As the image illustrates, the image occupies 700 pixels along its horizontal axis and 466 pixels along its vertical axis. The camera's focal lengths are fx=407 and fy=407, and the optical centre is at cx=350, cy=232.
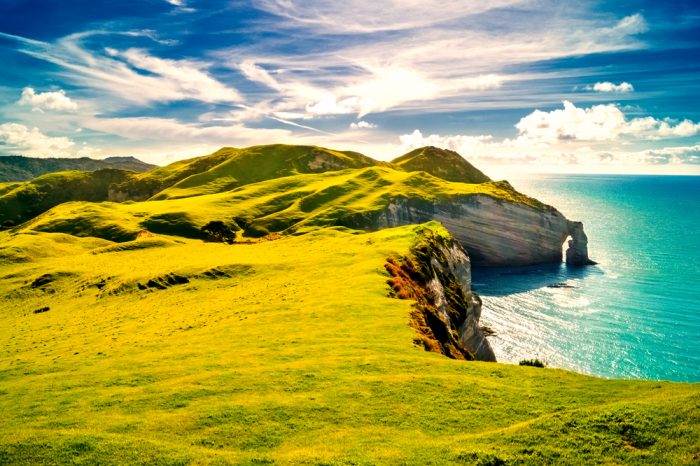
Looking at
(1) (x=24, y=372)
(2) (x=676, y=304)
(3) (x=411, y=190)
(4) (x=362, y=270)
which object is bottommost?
(2) (x=676, y=304)

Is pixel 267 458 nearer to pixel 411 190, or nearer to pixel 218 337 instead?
pixel 218 337

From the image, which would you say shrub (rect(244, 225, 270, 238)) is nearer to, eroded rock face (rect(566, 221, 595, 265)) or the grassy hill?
the grassy hill

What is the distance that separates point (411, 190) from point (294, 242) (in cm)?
6517

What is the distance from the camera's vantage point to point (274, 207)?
141250 millimetres

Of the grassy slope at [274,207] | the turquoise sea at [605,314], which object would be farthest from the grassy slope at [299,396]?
the grassy slope at [274,207]

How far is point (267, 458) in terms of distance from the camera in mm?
16953

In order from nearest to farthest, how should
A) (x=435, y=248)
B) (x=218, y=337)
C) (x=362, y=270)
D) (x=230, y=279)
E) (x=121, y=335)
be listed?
(x=218, y=337), (x=121, y=335), (x=362, y=270), (x=230, y=279), (x=435, y=248)

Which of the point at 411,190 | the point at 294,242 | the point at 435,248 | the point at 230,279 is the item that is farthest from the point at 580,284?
the point at 230,279

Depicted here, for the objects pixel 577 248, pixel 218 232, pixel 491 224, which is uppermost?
pixel 218 232

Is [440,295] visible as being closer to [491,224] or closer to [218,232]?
[218,232]

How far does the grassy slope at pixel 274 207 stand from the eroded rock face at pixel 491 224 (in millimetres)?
3569

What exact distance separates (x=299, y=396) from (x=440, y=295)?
111 ft

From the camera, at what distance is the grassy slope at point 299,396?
17.1 m

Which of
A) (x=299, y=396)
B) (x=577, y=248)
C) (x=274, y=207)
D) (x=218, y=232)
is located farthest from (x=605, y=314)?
(x=274, y=207)
